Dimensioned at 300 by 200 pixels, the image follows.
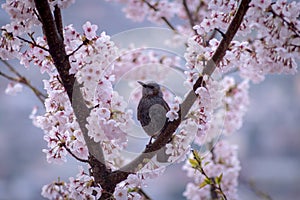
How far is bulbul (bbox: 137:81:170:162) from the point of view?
129 cm

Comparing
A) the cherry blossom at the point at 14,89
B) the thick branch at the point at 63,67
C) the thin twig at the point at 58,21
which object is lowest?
the thick branch at the point at 63,67

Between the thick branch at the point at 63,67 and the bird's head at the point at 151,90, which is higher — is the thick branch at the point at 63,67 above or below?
below

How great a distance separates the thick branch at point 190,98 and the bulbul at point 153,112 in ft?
0.11

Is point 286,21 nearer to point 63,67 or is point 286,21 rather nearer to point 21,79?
point 63,67

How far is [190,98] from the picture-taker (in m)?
1.22

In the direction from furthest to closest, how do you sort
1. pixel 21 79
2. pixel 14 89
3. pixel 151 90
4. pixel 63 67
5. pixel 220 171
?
pixel 220 171 → pixel 14 89 → pixel 21 79 → pixel 151 90 → pixel 63 67

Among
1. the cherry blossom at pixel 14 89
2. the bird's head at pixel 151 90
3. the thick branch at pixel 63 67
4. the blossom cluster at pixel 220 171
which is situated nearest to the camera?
the thick branch at pixel 63 67

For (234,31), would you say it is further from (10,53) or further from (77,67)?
(10,53)

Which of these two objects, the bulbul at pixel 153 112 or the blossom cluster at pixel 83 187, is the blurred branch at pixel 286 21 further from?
the blossom cluster at pixel 83 187

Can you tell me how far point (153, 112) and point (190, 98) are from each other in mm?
214

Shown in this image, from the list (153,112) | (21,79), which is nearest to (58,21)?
(153,112)

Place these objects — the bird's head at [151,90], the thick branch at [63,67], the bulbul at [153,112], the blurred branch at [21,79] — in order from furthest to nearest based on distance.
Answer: the blurred branch at [21,79] < the bird's head at [151,90] < the bulbul at [153,112] < the thick branch at [63,67]

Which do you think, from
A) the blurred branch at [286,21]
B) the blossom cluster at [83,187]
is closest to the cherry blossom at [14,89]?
the blossom cluster at [83,187]

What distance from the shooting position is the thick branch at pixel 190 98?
122 cm
